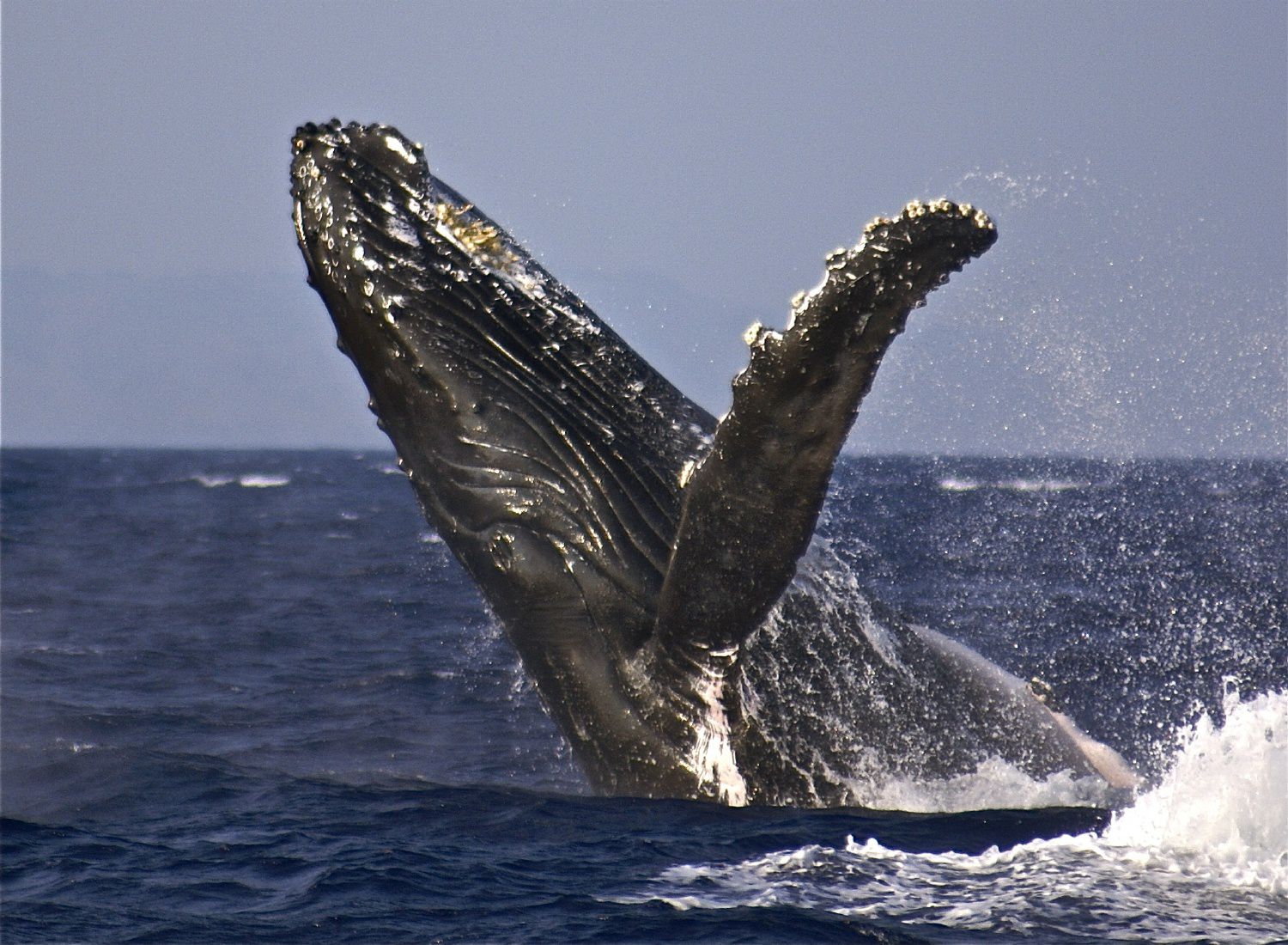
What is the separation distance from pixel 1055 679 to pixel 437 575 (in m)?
12.0

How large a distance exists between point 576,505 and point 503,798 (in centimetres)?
215

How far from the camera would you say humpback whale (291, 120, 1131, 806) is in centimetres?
696

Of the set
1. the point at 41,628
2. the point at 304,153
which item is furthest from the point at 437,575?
the point at 304,153

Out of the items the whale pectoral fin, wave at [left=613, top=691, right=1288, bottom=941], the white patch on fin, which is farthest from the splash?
the whale pectoral fin

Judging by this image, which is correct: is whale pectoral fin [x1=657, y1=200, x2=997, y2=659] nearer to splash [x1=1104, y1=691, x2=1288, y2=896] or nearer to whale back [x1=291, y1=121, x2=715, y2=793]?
whale back [x1=291, y1=121, x2=715, y2=793]

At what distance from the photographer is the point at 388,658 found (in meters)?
14.2

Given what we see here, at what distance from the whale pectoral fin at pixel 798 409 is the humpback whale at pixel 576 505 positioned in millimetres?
886

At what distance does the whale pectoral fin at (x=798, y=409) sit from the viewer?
5.02 m

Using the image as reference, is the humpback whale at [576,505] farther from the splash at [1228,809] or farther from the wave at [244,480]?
the wave at [244,480]

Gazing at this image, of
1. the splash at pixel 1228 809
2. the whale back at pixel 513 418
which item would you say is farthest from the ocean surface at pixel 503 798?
the whale back at pixel 513 418

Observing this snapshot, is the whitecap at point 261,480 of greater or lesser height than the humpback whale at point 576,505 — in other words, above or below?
above

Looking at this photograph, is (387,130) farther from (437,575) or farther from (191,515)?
(191,515)

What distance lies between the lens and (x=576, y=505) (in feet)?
23.0

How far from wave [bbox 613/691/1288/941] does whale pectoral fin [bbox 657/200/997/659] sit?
1209mm
